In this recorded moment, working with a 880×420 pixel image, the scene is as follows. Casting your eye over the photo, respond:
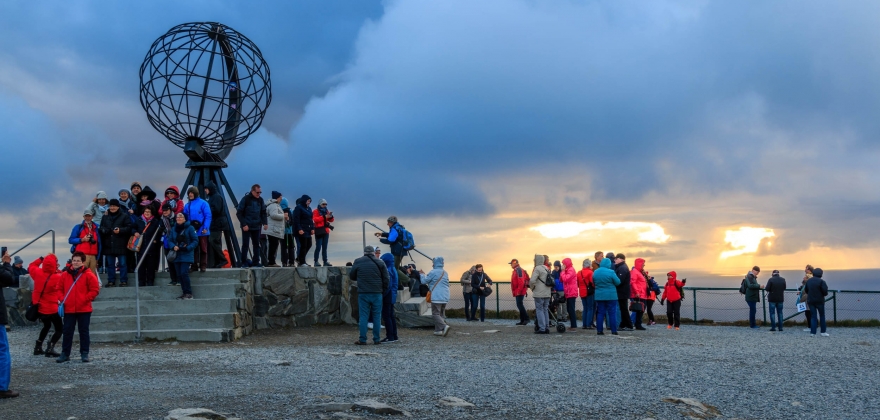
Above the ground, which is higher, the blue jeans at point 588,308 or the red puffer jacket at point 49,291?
the red puffer jacket at point 49,291

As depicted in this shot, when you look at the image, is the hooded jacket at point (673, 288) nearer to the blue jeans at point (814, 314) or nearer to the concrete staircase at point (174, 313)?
the blue jeans at point (814, 314)

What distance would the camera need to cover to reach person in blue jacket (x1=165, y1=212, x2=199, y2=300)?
13.4m

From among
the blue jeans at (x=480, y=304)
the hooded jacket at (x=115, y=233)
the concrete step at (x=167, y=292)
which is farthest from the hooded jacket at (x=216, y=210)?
the blue jeans at (x=480, y=304)

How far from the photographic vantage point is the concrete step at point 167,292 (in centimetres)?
1428

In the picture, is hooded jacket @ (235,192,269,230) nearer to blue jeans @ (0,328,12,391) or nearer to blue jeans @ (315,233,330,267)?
blue jeans @ (315,233,330,267)

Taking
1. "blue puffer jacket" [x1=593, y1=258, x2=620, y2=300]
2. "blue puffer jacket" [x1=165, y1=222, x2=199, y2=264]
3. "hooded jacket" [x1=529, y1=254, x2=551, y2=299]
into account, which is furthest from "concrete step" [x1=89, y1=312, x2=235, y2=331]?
"blue puffer jacket" [x1=593, y1=258, x2=620, y2=300]

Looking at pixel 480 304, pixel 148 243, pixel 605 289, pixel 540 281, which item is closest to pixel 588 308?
pixel 605 289

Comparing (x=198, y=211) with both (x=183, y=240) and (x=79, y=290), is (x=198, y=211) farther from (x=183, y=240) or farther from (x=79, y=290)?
(x=79, y=290)

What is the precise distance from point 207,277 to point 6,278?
6.40m

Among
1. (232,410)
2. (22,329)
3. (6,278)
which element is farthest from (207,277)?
(232,410)

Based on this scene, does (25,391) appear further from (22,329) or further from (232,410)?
(22,329)

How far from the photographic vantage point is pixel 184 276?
13.9 meters

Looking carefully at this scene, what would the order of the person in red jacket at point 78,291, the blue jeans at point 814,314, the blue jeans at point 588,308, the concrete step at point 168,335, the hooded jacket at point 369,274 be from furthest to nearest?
the blue jeans at point 814,314, the blue jeans at point 588,308, the concrete step at point 168,335, the hooded jacket at point 369,274, the person in red jacket at point 78,291

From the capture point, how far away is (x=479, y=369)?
32.6ft
